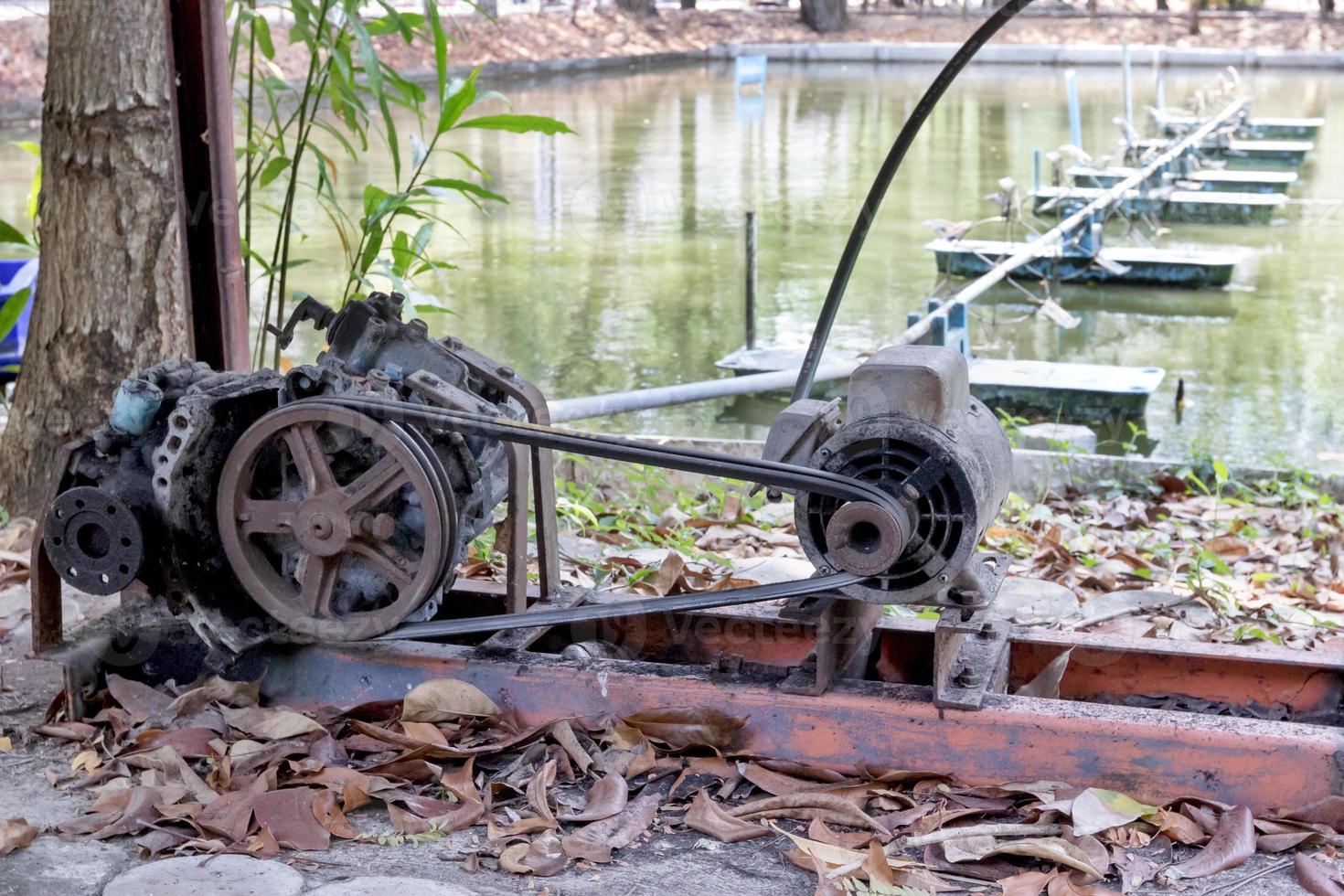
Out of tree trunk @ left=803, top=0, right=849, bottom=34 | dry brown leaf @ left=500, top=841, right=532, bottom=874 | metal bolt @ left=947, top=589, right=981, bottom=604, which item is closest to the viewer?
dry brown leaf @ left=500, top=841, right=532, bottom=874

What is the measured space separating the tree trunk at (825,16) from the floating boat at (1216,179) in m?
16.6

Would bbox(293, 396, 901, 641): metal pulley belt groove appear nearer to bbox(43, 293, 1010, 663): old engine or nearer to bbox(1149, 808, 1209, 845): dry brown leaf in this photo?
bbox(43, 293, 1010, 663): old engine

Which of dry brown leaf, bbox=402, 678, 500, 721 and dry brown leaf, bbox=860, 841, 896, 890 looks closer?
dry brown leaf, bbox=860, 841, 896, 890

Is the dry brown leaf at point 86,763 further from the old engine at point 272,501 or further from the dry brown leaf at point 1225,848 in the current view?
the dry brown leaf at point 1225,848

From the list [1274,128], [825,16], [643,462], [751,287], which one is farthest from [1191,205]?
[825,16]

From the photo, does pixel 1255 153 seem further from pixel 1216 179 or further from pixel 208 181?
pixel 208 181

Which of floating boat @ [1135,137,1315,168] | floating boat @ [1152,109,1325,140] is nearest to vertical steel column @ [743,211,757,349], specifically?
floating boat @ [1135,137,1315,168]

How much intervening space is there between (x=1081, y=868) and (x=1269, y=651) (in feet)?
2.56

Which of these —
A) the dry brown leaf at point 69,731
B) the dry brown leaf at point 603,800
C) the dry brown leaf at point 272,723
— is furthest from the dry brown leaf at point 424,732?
the dry brown leaf at point 69,731

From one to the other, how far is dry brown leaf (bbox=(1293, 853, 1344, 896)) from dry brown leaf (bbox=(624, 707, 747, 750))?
3.12ft

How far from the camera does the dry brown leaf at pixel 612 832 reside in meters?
2.37

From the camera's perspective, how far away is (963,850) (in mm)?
2340

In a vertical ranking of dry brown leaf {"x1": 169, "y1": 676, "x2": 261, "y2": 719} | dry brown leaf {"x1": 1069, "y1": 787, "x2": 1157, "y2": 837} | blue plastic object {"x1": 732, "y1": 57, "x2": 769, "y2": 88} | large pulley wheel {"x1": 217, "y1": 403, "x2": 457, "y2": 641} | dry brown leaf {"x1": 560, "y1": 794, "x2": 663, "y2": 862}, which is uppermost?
blue plastic object {"x1": 732, "y1": 57, "x2": 769, "y2": 88}

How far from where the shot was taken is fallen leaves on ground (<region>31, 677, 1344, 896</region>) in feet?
7.65
